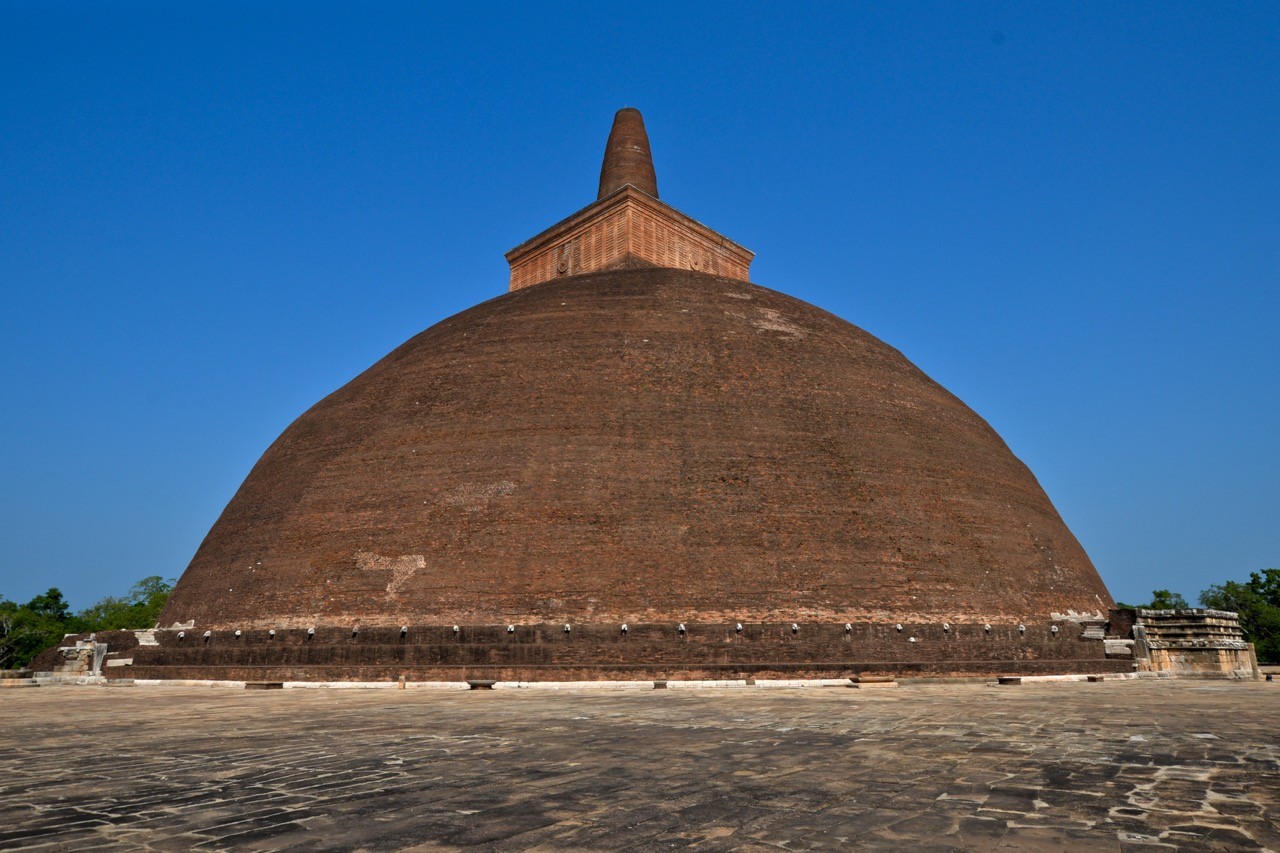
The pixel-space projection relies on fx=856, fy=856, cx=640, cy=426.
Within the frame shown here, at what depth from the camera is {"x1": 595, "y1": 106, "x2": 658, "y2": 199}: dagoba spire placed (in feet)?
88.4

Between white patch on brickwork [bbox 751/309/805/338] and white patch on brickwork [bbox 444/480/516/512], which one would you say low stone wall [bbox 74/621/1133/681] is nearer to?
white patch on brickwork [bbox 444/480/516/512]

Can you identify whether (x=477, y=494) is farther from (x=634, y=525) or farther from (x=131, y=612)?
(x=131, y=612)

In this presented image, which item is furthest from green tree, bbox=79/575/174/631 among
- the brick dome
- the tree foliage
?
the brick dome

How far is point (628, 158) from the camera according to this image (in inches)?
1079

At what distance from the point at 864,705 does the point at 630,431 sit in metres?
7.31

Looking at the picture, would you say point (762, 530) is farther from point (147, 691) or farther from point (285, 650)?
point (147, 691)

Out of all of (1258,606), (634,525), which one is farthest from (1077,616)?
(1258,606)

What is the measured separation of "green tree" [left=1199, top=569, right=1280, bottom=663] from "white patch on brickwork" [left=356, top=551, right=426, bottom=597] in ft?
114

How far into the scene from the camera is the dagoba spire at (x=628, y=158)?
26938 millimetres

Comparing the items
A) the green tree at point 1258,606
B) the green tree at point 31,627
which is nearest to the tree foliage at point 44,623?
the green tree at point 31,627

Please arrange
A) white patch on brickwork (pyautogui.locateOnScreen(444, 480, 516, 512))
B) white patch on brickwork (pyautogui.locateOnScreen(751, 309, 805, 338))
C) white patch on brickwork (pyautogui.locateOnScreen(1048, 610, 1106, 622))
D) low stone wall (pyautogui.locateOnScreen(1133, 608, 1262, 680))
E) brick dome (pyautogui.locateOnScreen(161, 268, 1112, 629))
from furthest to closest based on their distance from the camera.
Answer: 1. white patch on brickwork (pyautogui.locateOnScreen(751, 309, 805, 338))
2. low stone wall (pyautogui.locateOnScreen(1133, 608, 1262, 680))
3. white patch on brickwork (pyautogui.locateOnScreen(1048, 610, 1106, 622))
4. white patch on brickwork (pyautogui.locateOnScreen(444, 480, 516, 512))
5. brick dome (pyautogui.locateOnScreen(161, 268, 1112, 629))

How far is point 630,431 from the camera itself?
51.3 ft

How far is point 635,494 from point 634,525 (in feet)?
2.01

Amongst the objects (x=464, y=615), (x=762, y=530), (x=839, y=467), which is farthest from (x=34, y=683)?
(x=839, y=467)
